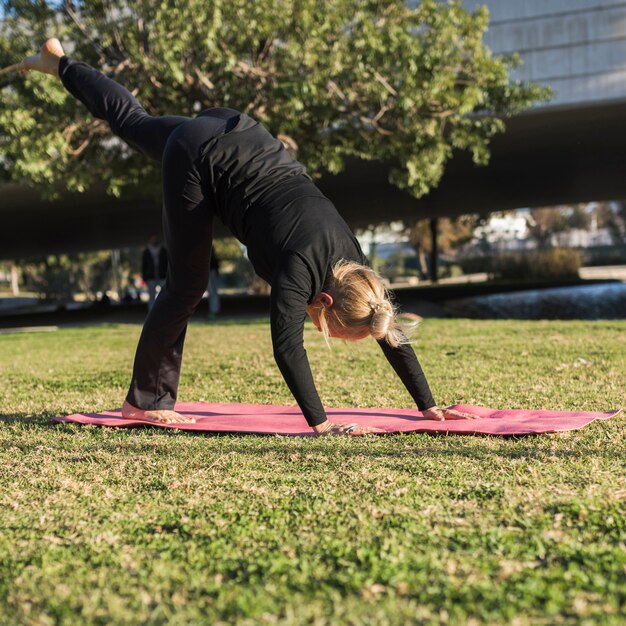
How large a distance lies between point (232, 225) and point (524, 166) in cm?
1879

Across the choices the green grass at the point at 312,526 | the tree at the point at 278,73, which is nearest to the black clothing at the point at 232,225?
the green grass at the point at 312,526

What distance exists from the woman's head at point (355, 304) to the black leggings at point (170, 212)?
36.4 inches

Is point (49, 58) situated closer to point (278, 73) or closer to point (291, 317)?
point (291, 317)

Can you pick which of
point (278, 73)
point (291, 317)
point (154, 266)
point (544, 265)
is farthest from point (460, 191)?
point (291, 317)

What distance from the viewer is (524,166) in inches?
872

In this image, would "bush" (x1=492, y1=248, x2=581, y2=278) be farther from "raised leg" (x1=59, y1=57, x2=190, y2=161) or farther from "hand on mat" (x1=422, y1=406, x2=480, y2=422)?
"raised leg" (x1=59, y1=57, x2=190, y2=161)

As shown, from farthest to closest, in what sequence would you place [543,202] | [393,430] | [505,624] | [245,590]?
[543,202] < [393,430] < [245,590] < [505,624]

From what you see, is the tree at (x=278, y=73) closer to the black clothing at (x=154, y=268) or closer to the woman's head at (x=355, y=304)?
the black clothing at (x=154, y=268)

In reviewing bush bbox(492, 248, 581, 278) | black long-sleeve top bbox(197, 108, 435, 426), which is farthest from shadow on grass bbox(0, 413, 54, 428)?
bush bbox(492, 248, 581, 278)

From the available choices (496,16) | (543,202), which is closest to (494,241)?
(543,202)

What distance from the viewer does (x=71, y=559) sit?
2.82 meters

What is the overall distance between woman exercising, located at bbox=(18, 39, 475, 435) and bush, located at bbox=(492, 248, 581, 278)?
37497 mm

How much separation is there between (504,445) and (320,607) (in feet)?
7.41

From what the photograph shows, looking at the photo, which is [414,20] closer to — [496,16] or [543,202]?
[496,16]
